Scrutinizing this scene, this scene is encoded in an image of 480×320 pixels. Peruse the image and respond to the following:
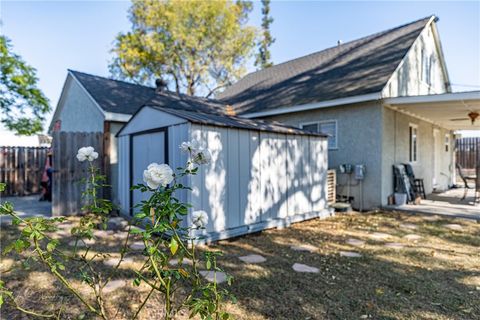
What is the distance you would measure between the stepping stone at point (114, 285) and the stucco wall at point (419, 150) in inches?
267

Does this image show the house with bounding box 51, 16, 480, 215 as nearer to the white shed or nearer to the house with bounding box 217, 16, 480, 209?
the house with bounding box 217, 16, 480, 209

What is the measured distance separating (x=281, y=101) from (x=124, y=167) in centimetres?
570

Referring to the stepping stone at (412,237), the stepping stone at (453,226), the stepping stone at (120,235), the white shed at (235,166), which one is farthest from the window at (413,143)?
the stepping stone at (120,235)

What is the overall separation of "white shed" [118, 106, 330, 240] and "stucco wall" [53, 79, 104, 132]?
10.4 ft

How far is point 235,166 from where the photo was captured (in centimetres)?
511

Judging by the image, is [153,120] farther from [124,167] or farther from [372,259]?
[372,259]

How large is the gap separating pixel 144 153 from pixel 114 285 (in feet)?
10.2

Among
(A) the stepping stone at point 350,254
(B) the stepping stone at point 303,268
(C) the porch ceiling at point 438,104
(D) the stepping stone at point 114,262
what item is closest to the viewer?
(B) the stepping stone at point 303,268

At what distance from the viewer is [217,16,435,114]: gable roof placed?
8289 millimetres

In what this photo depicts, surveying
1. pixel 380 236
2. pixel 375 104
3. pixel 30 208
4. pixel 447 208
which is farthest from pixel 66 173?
pixel 447 208

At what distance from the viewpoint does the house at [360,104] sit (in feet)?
25.2

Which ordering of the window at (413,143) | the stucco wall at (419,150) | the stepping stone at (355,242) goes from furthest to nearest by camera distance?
the window at (413,143)
the stucco wall at (419,150)
the stepping stone at (355,242)

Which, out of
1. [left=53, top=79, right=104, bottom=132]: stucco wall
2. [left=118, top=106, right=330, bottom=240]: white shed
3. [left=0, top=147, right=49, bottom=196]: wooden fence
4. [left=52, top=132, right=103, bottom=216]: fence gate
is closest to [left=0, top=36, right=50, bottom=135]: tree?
[left=53, top=79, right=104, bottom=132]: stucco wall

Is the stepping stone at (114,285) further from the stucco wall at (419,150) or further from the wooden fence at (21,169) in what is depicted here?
the wooden fence at (21,169)
